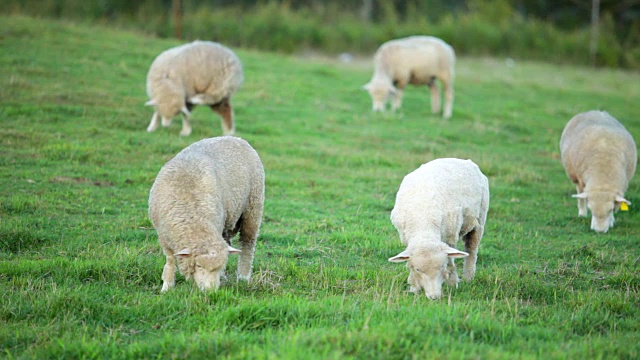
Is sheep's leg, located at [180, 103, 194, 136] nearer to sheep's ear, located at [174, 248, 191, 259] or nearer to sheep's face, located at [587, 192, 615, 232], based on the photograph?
sheep's face, located at [587, 192, 615, 232]

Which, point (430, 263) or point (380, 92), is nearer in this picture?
point (430, 263)

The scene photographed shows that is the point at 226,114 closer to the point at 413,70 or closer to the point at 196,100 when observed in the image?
the point at 196,100

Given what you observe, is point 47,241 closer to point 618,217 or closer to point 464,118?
point 618,217

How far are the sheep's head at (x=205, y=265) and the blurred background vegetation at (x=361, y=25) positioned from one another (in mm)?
20607

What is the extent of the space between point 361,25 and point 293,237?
83.9ft

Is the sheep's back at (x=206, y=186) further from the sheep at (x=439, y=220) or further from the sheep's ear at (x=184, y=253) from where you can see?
the sheep at (x=439, y=220)

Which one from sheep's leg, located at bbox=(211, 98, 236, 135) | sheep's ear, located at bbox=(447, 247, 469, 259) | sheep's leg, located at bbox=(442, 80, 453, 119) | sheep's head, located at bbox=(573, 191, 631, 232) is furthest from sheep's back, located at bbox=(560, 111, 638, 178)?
sheep's leg, located at bbox=(442, 80, 453, 119)

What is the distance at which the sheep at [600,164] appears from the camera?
964 cm

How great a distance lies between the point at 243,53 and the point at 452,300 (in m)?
18.6

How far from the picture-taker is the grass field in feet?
16.0

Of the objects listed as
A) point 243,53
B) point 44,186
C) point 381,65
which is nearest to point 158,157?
point 44,186

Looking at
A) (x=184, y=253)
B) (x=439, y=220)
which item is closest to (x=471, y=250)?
(x=439, y=220)

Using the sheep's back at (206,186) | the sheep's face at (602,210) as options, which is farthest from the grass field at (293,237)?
the sheep's back at (206,186)

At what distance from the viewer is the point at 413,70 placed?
61.5ft
